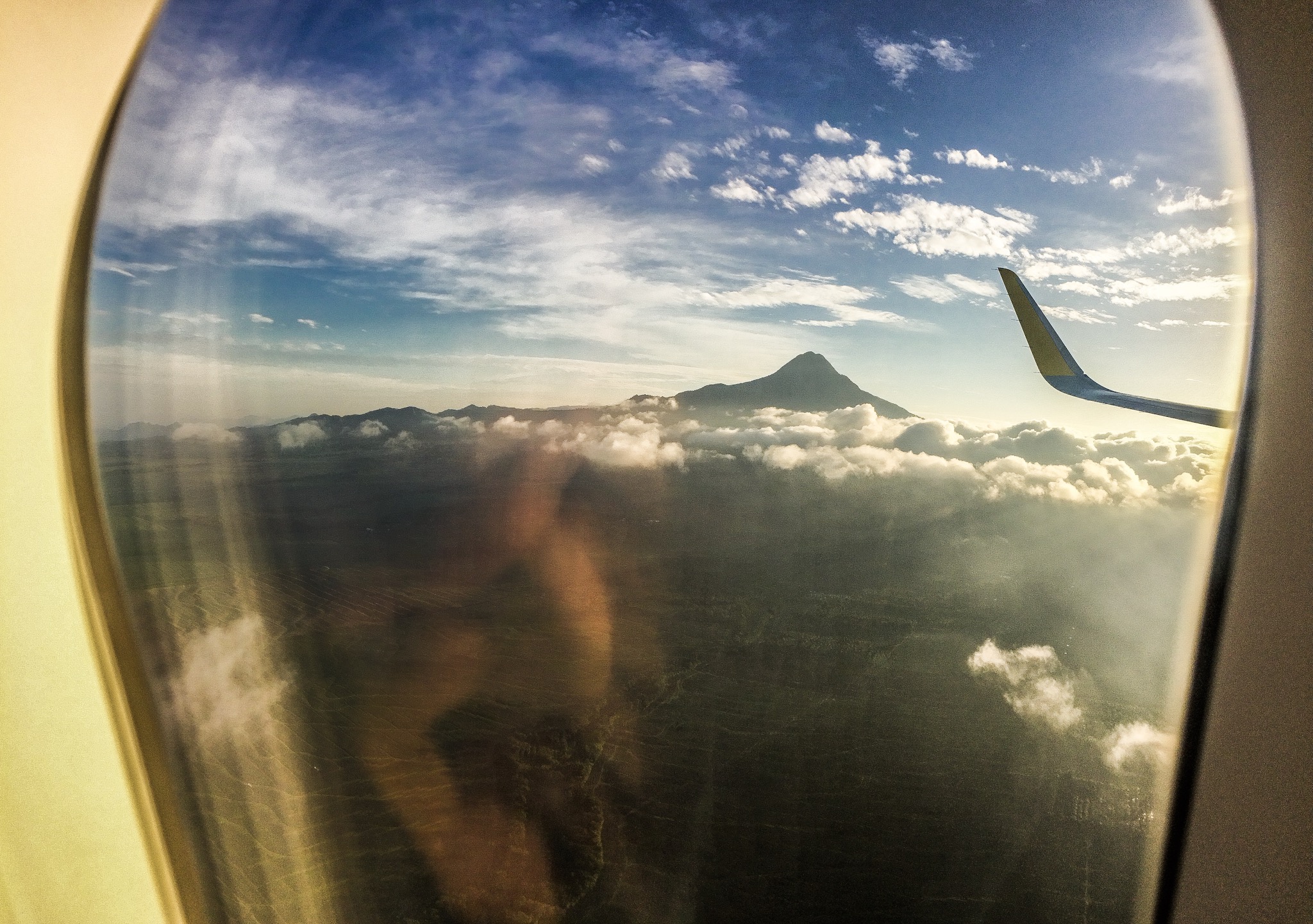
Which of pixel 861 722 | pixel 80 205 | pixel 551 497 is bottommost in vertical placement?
pixel 861 722

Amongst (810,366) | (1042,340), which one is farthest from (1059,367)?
(810,366)

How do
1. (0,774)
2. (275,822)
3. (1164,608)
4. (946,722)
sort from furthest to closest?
(946,722) < (275,822) < (1164,608) < (0,774)

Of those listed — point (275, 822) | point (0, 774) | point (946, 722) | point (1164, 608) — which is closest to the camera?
point (0, 774)

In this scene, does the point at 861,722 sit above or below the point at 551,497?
below

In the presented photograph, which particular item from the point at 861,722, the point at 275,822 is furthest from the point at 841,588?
the point at 275,822

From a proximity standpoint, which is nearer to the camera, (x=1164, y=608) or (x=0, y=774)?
(x=0, y=774)

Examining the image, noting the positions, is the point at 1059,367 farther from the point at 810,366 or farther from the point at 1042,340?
the point at 810,366

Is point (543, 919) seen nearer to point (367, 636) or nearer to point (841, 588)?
point (367, 636)
